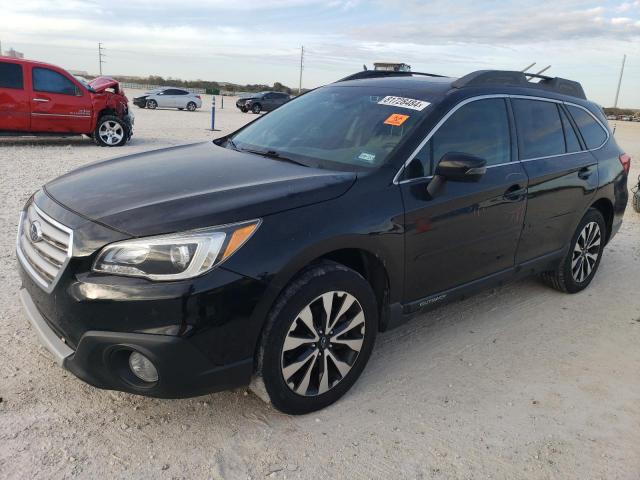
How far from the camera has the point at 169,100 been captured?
106 ft

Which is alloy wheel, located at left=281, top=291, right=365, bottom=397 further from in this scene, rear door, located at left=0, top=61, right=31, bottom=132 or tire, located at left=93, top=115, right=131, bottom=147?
tire, located at left=93, top=115, right=131, bottom=147

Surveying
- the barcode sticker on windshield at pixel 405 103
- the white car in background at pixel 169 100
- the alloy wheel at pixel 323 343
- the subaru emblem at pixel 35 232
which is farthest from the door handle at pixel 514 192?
the white car in background at pixel 169 100

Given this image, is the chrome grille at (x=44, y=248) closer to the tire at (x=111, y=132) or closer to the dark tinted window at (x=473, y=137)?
the dark tinted window at (x=473, y=137)

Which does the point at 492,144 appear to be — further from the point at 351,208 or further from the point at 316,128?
the point at 351,208

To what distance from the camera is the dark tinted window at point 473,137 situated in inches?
130

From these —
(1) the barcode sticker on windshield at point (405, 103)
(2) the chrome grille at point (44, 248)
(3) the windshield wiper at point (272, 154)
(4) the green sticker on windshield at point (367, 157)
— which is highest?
(1) the barcode sticker on windshield at point (405, 103)

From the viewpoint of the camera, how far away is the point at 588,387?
135 inches

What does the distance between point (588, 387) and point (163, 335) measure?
2.62 meters

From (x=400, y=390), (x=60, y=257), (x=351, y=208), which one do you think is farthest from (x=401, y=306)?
(x=60, y=257)

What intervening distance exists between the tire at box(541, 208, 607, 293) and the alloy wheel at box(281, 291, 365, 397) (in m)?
2.54

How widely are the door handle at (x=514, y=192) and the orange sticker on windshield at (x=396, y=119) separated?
916 millimetres

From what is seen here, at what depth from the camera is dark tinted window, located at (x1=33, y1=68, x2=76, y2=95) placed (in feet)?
36.6

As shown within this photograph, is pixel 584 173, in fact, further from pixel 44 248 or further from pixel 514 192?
pixel 44 248

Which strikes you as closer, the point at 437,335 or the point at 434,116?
the point at 434,116
